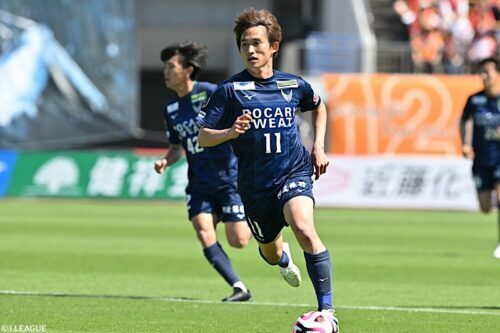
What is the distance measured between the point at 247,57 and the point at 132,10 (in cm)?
2728

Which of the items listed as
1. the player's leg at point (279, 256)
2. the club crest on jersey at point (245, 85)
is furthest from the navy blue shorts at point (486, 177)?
the club crest on jersey at point (245, 85)

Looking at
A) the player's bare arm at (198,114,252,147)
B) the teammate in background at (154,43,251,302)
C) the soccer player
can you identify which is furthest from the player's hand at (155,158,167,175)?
the player's bare arm at (198,114,252,147)

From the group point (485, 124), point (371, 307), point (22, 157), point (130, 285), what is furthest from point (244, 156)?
point (22, 157)

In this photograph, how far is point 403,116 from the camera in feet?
105

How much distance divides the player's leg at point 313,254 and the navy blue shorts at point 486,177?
8372mm

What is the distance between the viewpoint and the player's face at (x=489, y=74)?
15.0 m

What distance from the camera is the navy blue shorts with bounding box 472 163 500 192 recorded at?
16.3m

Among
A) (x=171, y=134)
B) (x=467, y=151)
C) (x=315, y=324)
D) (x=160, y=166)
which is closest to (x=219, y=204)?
(x=160, y=166)

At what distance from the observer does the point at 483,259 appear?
16.2 meters

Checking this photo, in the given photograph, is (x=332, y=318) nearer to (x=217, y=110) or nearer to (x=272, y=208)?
(x=272, y=208)

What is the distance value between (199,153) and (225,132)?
3.15 metres

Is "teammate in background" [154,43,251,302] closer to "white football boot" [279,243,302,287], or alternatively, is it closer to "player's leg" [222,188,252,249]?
"player's leg" [222,188,252,249]

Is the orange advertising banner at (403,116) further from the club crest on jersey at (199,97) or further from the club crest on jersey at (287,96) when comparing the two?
the club crest on jersey at (287,96)

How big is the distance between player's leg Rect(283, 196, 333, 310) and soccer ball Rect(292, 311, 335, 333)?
0.20m
